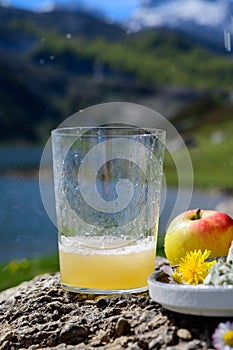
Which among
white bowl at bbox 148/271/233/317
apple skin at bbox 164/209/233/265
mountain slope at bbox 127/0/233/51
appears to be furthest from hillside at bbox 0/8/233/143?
white bowl at bbox 148/271/233/317

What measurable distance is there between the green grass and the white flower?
102 inches

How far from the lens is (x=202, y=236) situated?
5.86ft

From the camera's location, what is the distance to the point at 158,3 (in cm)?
6662

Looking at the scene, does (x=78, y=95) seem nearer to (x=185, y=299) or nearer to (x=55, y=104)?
(x=55, y=104)

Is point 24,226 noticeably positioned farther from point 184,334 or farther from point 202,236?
point 184,334

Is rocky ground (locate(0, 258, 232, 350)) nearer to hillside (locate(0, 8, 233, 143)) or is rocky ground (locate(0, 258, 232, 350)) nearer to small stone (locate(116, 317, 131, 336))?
small stone (locate(116, 317, 131, 336))

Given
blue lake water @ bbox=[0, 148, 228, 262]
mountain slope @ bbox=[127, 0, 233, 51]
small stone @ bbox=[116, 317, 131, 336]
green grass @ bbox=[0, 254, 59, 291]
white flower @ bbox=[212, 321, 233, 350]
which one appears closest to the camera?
white flower @ bbox=[212, 321, 233, 350]

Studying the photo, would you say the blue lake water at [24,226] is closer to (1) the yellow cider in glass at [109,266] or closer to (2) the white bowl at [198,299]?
(1) the yellow cider in glass at [109,266]

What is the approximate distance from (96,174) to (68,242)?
0.22 meters

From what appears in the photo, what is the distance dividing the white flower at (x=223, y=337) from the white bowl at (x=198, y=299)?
0.03 metres

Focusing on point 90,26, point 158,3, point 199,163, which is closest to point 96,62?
point 90,26

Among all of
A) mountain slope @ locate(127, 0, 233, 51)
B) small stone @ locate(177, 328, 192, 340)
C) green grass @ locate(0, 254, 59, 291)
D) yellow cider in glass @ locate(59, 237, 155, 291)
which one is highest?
mountain slope @ locate(127, 0, 233, 51)

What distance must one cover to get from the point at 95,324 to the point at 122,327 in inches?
4.7

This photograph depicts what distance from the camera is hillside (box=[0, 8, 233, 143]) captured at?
25.5m
